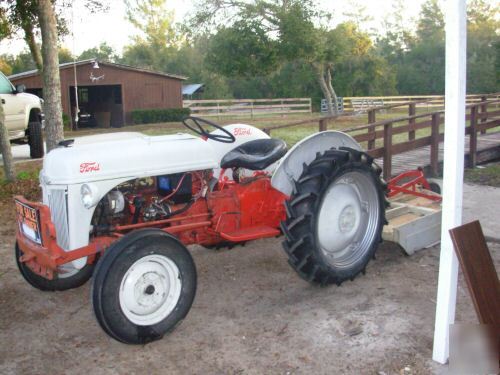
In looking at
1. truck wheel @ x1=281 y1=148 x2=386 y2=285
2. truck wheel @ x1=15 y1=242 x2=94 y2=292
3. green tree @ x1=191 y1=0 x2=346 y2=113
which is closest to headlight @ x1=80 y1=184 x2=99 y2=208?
truck wheel @ x1=15 y1=242 x2=94 y2=292

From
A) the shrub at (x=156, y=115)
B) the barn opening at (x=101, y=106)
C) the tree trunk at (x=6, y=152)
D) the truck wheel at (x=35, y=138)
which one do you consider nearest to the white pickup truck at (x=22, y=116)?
the truck wheel at (x=35, y=138)

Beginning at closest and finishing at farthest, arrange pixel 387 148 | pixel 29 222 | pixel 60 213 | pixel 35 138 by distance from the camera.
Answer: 1. pixel 60 213
2. pixel 29 222
3. pixel 387 148
4. pixel 35 138

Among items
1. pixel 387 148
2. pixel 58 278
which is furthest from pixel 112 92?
pixel 58 278

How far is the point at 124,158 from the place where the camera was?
3.85 metres

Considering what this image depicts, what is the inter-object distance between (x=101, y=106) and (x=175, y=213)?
89.3ft

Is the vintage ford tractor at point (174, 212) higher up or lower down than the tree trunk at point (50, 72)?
lower down

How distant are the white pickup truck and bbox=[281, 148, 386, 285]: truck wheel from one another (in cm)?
844

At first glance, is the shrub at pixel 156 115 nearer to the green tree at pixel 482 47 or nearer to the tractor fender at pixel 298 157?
the green tree at pixel 482 47

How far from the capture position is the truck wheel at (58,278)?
14.3 ft

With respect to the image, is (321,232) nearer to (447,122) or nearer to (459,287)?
(459,287)

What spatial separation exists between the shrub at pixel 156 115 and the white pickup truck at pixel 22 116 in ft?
51.9

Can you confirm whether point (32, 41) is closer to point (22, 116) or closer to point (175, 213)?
point (22, 116)

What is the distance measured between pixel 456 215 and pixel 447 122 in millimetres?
523

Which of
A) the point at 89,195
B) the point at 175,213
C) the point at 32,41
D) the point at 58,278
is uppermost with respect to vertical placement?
the point at 32,41
